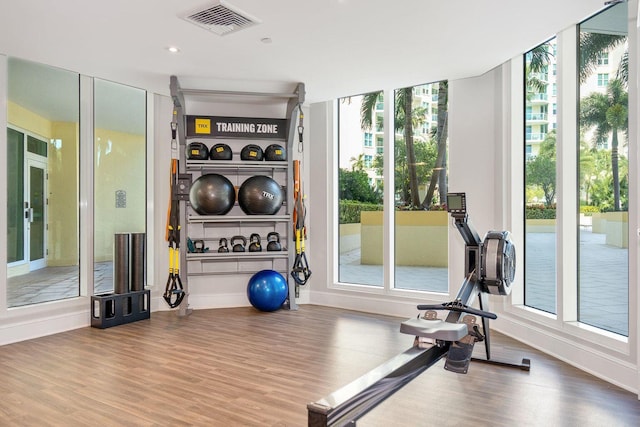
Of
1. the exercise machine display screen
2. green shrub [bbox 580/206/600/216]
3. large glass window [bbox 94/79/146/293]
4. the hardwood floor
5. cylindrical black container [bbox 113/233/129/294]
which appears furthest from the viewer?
large glass window [bbox 94/79/146/293]

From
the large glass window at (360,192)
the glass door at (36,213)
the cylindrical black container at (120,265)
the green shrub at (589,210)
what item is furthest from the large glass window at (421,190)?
the glass door at (36,213)

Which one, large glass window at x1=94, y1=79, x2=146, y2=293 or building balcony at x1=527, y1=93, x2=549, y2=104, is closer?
building balcony at x1=527, y1=93, x2=549, y2=104

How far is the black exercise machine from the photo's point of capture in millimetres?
1570

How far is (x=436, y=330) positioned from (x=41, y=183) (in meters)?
4.37

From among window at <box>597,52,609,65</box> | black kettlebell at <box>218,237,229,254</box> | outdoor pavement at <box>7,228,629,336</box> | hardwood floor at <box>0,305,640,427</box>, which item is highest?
window at <box>597,52,609,65</box>

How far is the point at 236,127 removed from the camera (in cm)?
539

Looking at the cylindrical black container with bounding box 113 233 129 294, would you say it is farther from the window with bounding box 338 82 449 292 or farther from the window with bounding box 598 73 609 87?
the window with bounding box 598 73 609 87

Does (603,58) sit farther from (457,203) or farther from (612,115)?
(457,203)

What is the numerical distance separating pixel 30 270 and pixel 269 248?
98.1 inches

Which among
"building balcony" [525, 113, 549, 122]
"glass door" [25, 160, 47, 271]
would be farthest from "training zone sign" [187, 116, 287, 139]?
"building balcony" [525, 113, 549, 122]

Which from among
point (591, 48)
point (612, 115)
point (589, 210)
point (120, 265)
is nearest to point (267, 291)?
point (120, 265)

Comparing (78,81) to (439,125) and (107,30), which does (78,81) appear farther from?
(439,125)

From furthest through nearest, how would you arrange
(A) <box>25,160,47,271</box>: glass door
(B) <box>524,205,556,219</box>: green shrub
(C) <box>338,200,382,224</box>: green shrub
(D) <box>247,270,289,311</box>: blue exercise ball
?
1. (C) <box>338,200,382,224</box>: green shrub
2. (D) <box>247,270,289,311</box>: blue exercise ball
3. (A) <box>25,160,47,271</box>: glass door
4. (B) <box>524,205,556,219</box>: green shrub

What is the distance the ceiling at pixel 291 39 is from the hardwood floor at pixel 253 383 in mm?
2557
